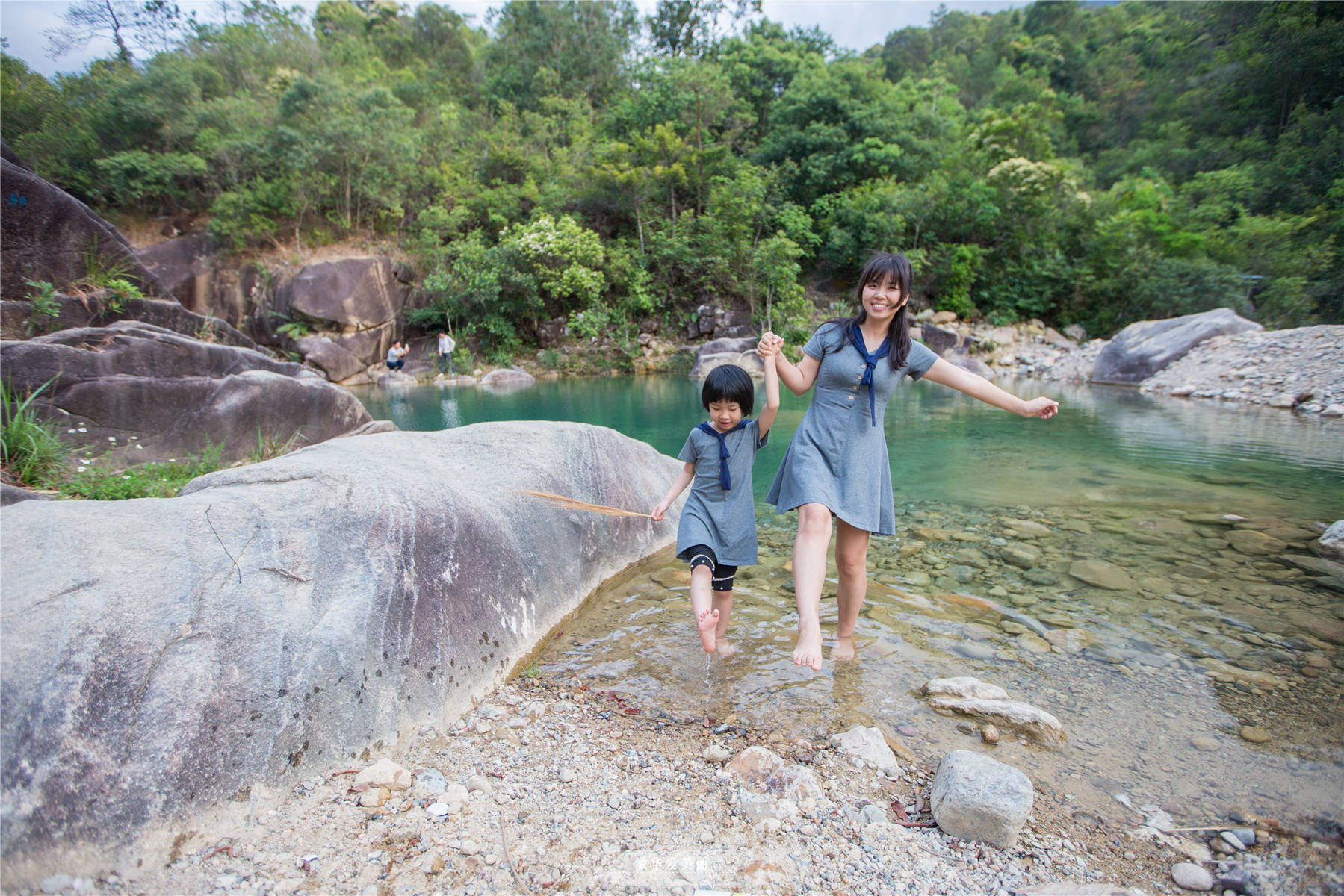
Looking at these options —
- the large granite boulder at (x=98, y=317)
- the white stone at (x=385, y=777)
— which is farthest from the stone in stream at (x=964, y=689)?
the large granite boulder at (x=98, y=317)

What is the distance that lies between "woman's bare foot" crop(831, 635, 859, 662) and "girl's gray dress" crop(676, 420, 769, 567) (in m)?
0.59

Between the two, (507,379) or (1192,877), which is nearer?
(1192,877)

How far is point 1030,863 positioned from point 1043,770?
0.52 meters

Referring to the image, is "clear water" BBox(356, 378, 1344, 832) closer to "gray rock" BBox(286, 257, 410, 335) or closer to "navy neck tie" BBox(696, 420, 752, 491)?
"navy neck tie" BBox(696, 420, 752, 491)

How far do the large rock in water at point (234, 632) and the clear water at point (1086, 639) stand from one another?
67 centimetres

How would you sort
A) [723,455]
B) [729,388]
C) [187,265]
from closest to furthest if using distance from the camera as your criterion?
[729,388]
[723,455]
[187,265]

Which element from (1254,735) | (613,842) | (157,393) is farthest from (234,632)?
(157,393)

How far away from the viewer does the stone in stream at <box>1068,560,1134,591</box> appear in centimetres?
385

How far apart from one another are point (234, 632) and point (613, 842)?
125cm

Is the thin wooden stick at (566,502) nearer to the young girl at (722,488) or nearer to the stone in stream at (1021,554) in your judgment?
the young girl at (722,488)

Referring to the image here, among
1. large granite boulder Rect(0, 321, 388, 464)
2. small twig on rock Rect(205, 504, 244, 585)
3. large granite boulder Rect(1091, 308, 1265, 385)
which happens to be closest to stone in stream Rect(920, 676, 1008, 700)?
small twig on rock Rect(205, 504, 244, 585)

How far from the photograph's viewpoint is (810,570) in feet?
8.30

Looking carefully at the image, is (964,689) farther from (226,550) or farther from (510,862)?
(226,550)

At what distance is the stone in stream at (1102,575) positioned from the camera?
12.6 ft
